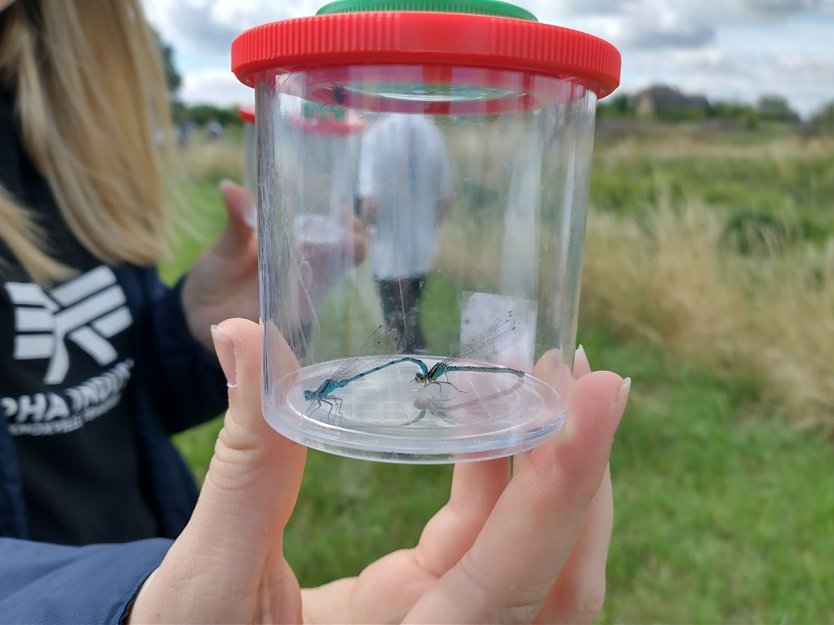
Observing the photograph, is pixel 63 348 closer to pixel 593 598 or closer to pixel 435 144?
pixel 435 144

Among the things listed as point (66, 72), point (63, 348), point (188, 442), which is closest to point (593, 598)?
point (63, 348)

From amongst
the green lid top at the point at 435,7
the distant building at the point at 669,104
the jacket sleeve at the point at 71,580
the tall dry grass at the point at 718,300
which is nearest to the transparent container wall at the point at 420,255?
the green lid top at the point at 435,7

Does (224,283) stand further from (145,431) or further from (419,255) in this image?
(419,255)

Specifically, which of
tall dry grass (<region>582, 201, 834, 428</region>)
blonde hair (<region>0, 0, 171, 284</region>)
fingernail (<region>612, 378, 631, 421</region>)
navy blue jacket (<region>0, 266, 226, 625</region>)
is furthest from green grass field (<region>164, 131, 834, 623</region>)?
fingernail (<region>612, 378, 631, 421</region>)

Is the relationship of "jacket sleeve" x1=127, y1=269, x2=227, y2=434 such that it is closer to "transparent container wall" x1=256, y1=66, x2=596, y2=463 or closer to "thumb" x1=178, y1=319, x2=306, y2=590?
"transparent container wall" x1=256, y1=66, x2=596, y2=463

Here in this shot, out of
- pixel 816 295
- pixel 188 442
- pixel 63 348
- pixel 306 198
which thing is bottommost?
pixel 188 442

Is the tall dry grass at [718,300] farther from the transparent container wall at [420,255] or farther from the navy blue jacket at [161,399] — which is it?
Result: the transparent container wall at [420,255]
